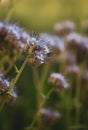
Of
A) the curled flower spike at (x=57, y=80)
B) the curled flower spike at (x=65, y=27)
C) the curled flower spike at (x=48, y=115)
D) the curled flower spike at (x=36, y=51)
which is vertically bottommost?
the curled flower spike at (x=36, y=51)

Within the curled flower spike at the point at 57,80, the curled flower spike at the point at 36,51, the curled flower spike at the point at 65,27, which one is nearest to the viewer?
the curled flower spike at the point at 36,51

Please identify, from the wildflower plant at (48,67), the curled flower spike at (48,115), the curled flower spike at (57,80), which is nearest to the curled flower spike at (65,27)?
the wildflower plant at (48,67)

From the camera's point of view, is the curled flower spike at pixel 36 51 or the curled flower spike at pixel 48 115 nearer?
the curled flower spike at pixel 36 51

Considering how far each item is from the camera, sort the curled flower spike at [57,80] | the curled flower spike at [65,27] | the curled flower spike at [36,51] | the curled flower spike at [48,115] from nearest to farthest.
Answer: the curled flower spike at [36,51]
the curled flower spike at [57,80]
the curled flower spike at [48,115]
the curled flower spike at [65,27]

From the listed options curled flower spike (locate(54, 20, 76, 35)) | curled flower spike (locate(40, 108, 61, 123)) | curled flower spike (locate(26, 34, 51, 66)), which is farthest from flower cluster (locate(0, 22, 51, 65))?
curled flower spike (locate(54, 20, 76, 35))

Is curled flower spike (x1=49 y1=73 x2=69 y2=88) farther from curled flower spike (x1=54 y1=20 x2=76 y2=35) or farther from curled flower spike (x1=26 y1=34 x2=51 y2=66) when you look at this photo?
curled flower spike (x1=54 y1=20 x2=76 y2=35)

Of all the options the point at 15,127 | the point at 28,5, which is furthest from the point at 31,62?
the point at 28,5

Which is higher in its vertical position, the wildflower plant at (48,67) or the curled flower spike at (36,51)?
the wildflower plant at (48,67)

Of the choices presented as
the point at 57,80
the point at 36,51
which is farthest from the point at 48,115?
the point at 36,51

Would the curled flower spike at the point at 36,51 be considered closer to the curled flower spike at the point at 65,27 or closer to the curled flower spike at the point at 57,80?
the curled flower spike at the point at 57,80
